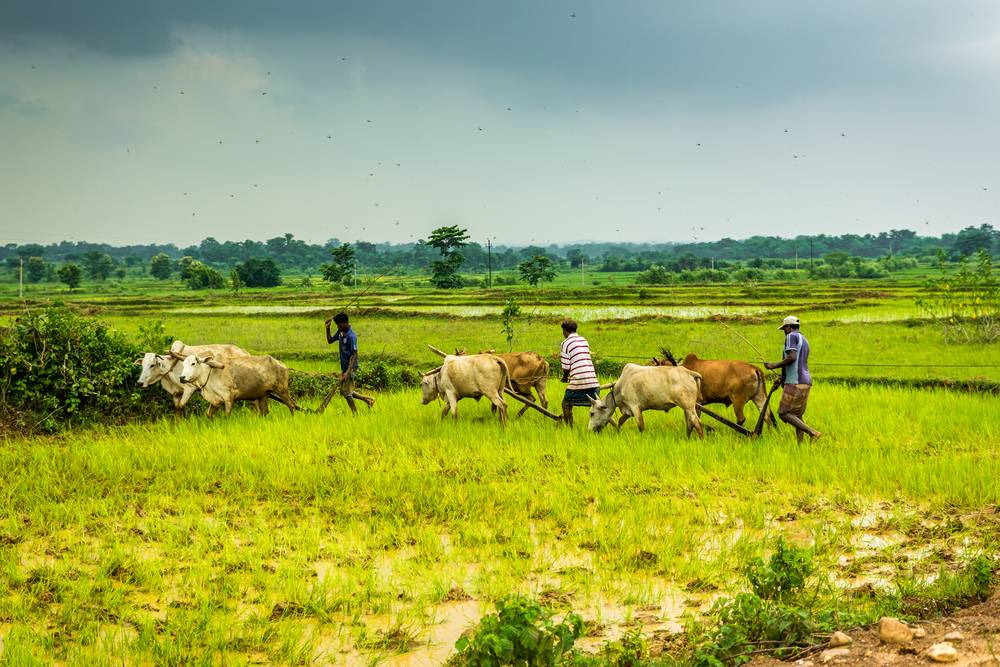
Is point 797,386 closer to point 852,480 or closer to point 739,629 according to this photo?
point 852,480

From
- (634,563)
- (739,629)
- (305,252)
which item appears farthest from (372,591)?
(305,252)

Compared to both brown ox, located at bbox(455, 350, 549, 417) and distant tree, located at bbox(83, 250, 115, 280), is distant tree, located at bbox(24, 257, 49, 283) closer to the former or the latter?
distant tree, located at bbox(83, 250, 115, 280)

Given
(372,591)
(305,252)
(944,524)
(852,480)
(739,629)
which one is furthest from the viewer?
(305,252)

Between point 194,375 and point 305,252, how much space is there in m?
108

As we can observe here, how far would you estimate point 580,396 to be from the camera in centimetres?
1068

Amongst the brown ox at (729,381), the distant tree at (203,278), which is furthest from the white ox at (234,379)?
the distant tree at (203,278)

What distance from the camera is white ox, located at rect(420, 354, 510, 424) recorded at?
35.9ft

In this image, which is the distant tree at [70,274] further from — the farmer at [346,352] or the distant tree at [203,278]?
the farmer at [346,352]

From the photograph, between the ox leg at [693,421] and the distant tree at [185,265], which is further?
the distant tree at [185,265]

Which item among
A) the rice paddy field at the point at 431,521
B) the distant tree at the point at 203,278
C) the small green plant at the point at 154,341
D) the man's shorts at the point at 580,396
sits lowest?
the rice paddy field at the point at 431,521

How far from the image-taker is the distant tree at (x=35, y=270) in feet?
249

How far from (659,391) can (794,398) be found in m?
1.56

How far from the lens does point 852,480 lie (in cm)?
820

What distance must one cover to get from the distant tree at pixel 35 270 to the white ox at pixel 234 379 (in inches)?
2944
